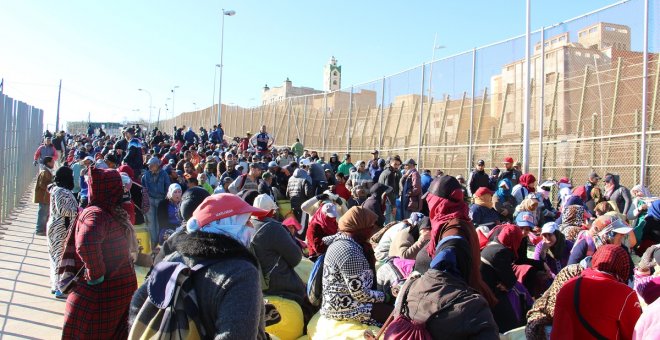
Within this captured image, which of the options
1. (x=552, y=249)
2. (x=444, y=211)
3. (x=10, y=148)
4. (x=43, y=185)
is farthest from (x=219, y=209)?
(x=10, y=148)

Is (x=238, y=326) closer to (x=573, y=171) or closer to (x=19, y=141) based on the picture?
(x=573, y=171)

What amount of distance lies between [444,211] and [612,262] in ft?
4.62

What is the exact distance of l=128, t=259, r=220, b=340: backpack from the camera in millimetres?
2803

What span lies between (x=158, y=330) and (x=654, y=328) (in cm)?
251

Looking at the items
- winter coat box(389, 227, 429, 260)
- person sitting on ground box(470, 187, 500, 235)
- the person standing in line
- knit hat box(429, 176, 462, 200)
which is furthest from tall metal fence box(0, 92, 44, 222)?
knit hat box(429, 176, 462, 200)

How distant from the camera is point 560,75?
1700 cm

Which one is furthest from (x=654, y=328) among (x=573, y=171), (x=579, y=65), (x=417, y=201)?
(x=579, y=65)

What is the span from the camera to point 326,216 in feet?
22.7

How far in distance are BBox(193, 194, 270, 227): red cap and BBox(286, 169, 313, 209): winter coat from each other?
8765mm

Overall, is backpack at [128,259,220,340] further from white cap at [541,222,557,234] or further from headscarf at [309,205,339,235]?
white cap at [541,222,557,234]

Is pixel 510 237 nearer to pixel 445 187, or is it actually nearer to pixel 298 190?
pixel 445 187

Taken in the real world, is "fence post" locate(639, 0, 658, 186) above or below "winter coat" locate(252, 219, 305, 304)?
above

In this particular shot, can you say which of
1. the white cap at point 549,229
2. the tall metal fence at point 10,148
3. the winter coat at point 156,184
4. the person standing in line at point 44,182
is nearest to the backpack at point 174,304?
the white cap at point 549,229

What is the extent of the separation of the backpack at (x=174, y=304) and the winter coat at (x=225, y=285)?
0.03 metres
